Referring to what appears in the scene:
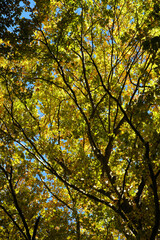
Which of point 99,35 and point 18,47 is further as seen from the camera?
point 99,35

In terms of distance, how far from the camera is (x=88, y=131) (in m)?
5.96

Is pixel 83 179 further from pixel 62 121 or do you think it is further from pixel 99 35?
pixel 99 35

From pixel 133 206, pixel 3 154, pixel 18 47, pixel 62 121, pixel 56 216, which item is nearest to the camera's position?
pixel 133 206

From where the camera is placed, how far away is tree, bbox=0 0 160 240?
5.00 metres

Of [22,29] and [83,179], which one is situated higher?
[22,29]

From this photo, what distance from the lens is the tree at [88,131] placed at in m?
5.00

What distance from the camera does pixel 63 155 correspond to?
7629 millimetres

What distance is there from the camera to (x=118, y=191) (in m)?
5.93

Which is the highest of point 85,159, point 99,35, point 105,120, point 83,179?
point 99,35

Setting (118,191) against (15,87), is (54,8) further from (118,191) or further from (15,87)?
(118,191)

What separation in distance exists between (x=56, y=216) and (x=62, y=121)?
3687 mm

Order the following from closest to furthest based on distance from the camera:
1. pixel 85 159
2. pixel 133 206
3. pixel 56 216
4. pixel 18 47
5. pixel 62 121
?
pixel 133 206
pixel 18 47
pixel 85 159
pixel 56 216
pixel 62 121

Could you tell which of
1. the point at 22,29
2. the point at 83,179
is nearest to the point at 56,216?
the point at 83,179

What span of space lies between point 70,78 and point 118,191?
430 centimetres
